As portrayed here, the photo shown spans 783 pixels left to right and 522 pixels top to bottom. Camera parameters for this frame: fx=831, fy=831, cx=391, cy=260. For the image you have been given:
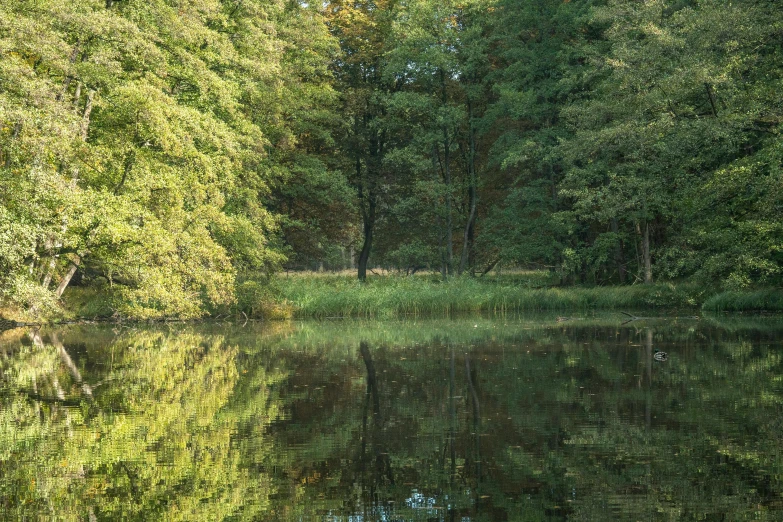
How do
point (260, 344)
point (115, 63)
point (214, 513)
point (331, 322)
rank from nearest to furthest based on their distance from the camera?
point (214, 513) < point (260, 344) < point (115, 63) < point (331, 322)

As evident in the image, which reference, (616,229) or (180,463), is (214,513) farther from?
(616,229)

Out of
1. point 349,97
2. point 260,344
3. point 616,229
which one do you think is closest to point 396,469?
point 260,344

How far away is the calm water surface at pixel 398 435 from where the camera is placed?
19.0 ft

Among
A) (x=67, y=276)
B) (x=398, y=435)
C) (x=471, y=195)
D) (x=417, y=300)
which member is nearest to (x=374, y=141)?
(x=471, y=195)

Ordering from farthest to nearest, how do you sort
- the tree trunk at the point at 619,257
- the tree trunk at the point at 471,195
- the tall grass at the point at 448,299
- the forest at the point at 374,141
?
the tree trunk at the point at 471,195, the tree trunk at the point at 619,257, the tall grass at the point at 448,299, the forest at the point at 374,141

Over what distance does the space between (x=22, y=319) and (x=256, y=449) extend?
20.0m

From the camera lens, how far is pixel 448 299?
94.7 feet

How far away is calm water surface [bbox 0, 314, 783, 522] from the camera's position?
5.79 metres

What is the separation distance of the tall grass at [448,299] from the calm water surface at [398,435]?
1239 cm

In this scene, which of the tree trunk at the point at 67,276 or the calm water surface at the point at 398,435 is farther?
the tree trunk at the point at 67,276

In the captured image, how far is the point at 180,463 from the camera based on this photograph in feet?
23.2

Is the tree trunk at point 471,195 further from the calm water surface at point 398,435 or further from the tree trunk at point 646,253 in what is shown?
the calm water surface at point 398,435

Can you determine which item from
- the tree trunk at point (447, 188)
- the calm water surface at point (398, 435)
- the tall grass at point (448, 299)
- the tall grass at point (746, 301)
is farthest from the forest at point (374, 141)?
the calm water surface at point (398, 435)

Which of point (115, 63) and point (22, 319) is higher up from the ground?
point (115, 63)
